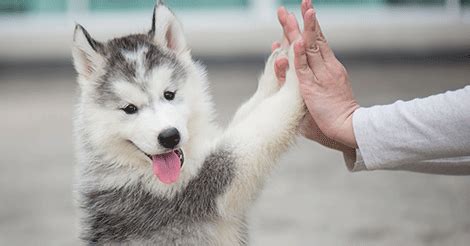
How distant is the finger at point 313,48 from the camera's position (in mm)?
3000

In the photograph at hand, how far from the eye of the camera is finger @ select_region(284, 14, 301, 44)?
320 centimetres

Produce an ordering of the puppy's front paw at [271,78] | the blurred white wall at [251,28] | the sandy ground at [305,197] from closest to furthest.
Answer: the puppy's front paw at [271,78], the sandy ground at [305,197], the blurred white wall at [251,28]

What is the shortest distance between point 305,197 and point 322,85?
3.65 m

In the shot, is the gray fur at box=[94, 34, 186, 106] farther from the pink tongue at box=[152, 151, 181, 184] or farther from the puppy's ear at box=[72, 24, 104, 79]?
the pink tongue at box=[152, 151, 181, 184]

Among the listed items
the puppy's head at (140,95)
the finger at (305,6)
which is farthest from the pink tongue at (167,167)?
the finger at (305,6)

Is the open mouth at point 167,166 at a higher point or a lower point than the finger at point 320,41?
lower

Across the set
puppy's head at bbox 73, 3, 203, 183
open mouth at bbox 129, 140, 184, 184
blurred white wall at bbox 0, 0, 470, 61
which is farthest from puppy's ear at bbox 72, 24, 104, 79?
blurred white wall at bbox 0, 0, 470, 61

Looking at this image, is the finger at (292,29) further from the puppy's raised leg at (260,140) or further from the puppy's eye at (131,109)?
the puppy's eye at (131,109)

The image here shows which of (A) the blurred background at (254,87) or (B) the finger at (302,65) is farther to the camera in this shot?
(A) the blurred background at (254,87)

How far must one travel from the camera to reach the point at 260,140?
2.97 m

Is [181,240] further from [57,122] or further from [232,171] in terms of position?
[57,122]

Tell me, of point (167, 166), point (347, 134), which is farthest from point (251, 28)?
point (167, 166)

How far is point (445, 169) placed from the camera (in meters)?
3.34

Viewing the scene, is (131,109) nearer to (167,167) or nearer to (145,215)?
(167,167)
